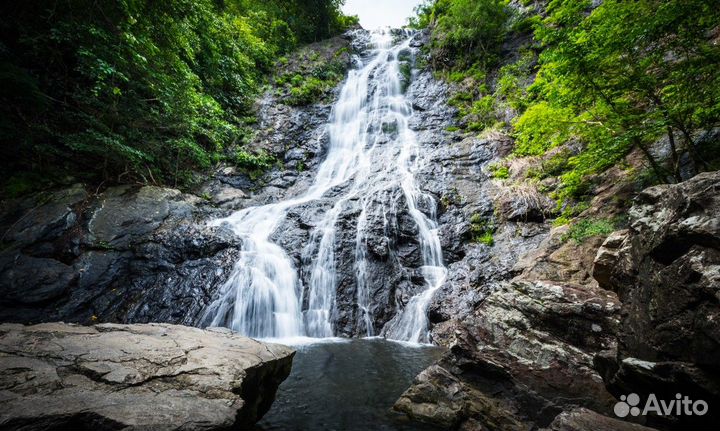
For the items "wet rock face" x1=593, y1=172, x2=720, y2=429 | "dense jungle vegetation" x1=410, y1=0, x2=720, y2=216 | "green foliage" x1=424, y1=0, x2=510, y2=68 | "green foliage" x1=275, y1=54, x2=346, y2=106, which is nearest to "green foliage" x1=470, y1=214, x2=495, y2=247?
"dense jungle vegetation" x1=410, y1=0, x2=720, y2=216

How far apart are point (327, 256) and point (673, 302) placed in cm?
706

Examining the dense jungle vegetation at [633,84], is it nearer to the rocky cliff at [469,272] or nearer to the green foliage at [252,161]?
the rocky cliff at [469,272]

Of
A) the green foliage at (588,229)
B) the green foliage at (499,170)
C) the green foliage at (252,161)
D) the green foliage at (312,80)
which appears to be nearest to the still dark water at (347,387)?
the green foliage at (588,229)

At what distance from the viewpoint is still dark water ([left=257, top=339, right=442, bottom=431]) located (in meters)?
3.32

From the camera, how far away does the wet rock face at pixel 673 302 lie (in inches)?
89.5

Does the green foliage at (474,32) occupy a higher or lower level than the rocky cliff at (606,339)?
higher

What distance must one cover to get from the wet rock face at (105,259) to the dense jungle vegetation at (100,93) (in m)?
1.28

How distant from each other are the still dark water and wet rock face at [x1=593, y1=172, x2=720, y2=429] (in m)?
2.09

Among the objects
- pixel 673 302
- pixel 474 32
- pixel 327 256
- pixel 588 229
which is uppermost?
pixel 474 32

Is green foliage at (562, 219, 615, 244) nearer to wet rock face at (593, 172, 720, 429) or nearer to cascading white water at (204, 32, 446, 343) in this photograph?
wet rock face at (593, 172, 720, 429)

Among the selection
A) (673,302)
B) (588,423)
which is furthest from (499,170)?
(588,423)

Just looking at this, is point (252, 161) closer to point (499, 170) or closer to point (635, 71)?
point (499, 170)

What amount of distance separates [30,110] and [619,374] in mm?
13348

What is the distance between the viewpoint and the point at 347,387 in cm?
420
